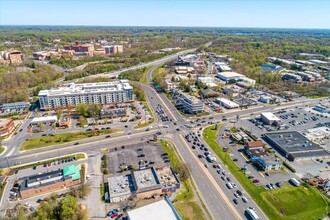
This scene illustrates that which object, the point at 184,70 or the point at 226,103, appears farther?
the point at 184,70

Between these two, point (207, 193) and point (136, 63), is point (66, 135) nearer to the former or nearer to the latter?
point (207, 193)

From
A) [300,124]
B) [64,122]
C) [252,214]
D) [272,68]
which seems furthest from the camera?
[272,68]

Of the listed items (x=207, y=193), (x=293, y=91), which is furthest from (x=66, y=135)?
(x=293, y=91)

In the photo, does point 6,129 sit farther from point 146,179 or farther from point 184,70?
point 184,70

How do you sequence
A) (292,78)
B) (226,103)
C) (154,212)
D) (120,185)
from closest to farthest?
1. (154,212)
2. (120,185)
3. (226,103)
4. (292,78)

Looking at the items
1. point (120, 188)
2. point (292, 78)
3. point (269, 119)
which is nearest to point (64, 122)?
point (120, 188)

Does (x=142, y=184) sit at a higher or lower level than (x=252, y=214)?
higher

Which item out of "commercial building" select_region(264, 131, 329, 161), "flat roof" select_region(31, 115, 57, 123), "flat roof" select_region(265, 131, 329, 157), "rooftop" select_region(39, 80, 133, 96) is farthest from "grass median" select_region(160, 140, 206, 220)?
"rooftop" select_region(39, 80, 133, 96)
